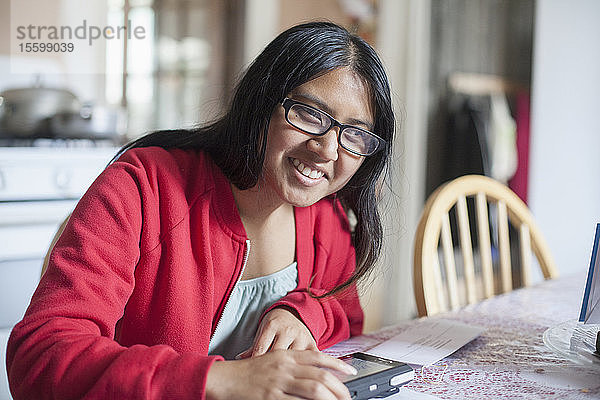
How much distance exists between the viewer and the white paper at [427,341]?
0.94 metres

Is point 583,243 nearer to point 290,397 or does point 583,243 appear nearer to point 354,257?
point 354,257

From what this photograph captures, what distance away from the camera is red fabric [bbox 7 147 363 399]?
674 millimetres

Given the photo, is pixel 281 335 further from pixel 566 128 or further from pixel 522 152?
pixel 522 152

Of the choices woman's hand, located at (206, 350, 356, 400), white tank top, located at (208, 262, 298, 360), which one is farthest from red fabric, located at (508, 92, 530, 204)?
woman's hand, located at (206, 350, 356, 400)

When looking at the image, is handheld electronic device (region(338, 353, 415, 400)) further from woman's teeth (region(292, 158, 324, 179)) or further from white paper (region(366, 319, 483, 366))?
woman's teeth (region(292, 158, 324, 179))

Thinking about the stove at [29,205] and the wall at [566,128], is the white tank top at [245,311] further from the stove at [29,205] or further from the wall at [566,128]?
the wall at [566,128]

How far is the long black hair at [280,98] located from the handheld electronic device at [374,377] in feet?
0.90

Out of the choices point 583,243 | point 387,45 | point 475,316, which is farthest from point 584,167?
point 475,316

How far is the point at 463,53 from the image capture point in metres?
3.45

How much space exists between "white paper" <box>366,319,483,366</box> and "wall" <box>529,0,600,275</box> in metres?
2.35

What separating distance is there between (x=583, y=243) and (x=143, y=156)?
9.18ft

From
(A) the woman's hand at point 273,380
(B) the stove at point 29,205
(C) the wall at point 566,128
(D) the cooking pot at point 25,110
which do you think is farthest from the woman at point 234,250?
(C) the wall at point 566,128

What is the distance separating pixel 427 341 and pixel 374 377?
271mm

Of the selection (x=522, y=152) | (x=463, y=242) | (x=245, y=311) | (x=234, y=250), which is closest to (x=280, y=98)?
(x=234, y=250)
